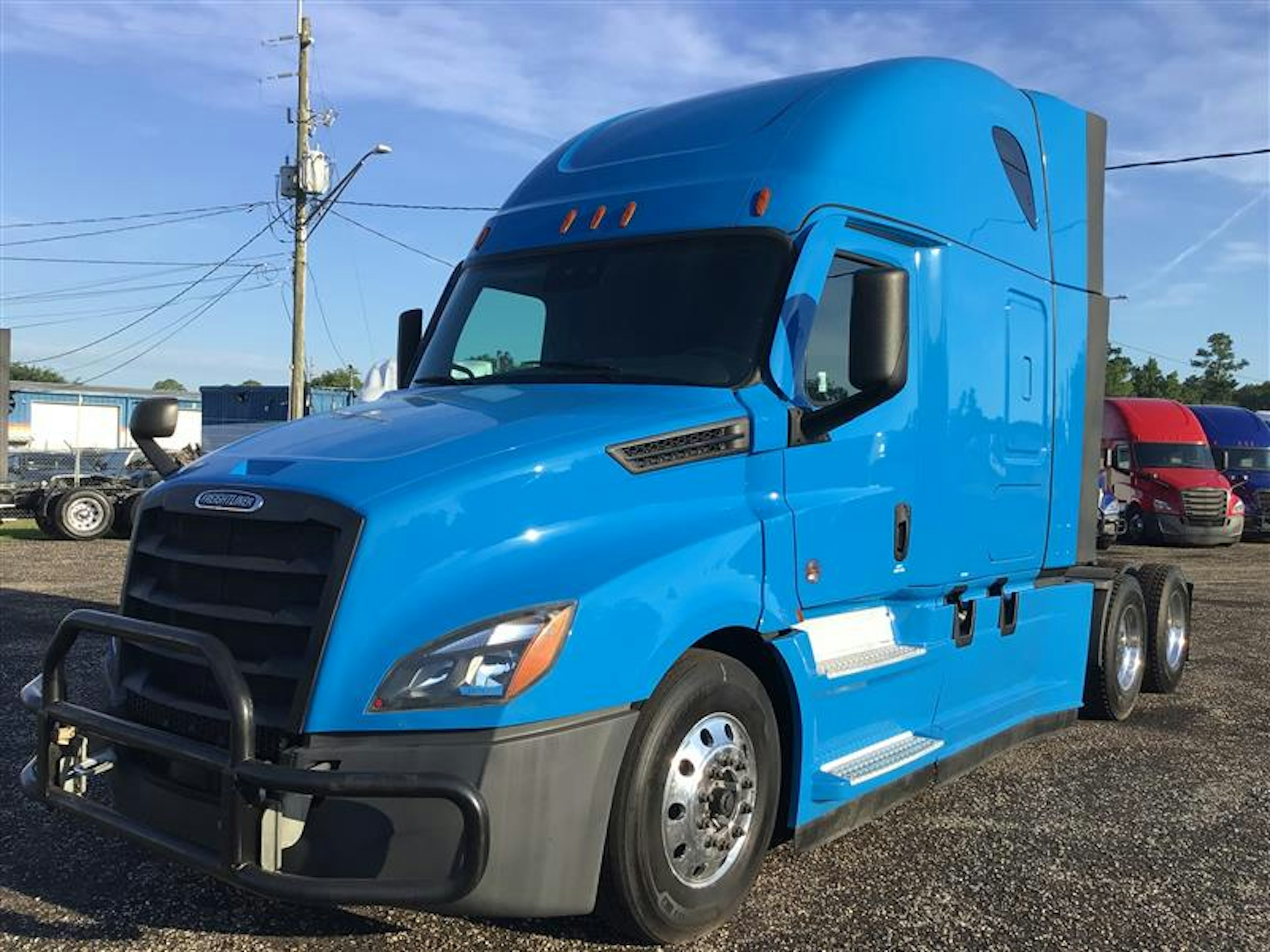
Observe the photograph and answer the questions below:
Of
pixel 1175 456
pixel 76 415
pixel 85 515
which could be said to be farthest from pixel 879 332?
pixel 76 415

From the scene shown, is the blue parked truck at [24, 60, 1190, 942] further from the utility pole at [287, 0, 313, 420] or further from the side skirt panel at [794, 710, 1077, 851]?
the utility pole at [287, 0, 313, 420]

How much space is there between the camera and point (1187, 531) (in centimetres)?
2131

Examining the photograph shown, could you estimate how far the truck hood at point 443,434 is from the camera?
325 cm

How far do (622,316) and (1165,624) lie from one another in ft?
16.8

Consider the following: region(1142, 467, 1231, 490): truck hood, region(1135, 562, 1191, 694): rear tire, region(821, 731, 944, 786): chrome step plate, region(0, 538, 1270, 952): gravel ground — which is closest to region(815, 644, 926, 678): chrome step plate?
region(821, 731, 944, 786): chrome step plate

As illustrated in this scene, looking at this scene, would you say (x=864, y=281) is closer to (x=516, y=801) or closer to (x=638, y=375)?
(x=638, y=375)

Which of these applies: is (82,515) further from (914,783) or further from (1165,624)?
(914,783)

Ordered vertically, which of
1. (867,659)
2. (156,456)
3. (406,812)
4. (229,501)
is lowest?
(406,812)

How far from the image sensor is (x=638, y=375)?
13.4 ft

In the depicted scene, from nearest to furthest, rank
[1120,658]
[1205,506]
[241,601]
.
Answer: [241,601] < [1120,658] < [1205,506]

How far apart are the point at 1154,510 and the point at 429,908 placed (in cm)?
2162

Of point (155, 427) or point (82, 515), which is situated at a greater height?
point (155, 427)

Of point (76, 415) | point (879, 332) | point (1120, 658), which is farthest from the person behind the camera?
point (76, 415)

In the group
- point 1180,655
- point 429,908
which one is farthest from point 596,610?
point 1180,655
